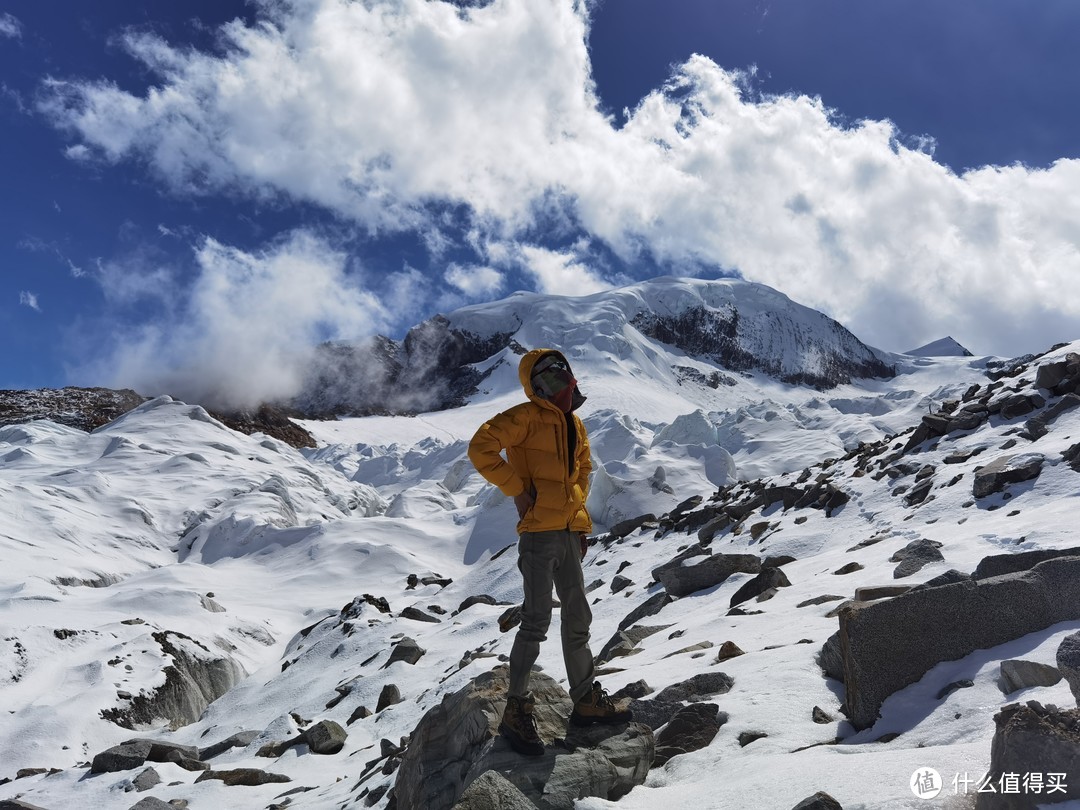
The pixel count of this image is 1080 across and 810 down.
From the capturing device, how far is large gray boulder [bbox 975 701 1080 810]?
2527mm

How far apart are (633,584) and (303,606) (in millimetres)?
18368

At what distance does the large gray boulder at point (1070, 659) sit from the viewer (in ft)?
11.3

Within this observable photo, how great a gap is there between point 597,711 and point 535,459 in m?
1.73

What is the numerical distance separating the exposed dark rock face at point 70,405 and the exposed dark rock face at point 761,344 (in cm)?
9940

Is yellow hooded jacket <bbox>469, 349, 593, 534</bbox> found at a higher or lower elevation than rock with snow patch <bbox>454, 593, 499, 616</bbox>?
lower

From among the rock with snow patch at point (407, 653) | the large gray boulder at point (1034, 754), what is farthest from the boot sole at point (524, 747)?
the rock with snow patch at point (407, 653)

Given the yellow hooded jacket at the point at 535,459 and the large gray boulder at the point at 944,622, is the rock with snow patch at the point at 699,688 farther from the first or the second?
Result: the yellow hooded jacket at the point at 535,459

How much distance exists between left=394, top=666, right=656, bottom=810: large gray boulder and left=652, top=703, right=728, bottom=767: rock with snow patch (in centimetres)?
13

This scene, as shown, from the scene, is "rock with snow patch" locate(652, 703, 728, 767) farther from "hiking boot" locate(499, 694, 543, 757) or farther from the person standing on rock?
"hiking boot" locate(499, 694, 543, 757)

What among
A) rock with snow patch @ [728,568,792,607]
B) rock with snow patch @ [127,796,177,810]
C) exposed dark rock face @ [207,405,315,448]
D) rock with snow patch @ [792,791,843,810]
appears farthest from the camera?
exposed dark rock face @ [207,405,315,448]

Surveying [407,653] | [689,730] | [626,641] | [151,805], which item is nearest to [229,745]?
[407,653]

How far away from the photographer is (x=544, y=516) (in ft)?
14.7

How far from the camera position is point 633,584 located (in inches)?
515

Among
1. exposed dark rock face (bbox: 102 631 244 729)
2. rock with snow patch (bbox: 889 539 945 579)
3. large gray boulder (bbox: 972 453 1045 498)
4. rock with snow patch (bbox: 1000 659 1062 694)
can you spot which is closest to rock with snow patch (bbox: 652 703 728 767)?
rock with snow patch (bbox: 1000 659 1062 694)
